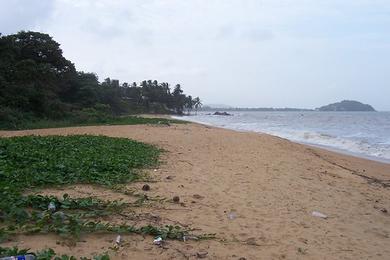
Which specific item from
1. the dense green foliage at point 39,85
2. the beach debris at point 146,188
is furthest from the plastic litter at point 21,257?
the dense green foliage at point 39,85

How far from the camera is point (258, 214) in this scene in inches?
231

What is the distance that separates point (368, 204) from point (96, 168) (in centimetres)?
522

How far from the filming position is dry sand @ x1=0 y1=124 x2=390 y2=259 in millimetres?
4238

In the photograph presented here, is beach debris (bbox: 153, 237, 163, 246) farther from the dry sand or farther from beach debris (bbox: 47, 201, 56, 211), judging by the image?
beach debris (bbox: 47, 201, 56, 211)

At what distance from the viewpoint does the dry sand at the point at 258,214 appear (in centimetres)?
424

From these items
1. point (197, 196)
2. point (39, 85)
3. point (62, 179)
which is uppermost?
point (39, 85)

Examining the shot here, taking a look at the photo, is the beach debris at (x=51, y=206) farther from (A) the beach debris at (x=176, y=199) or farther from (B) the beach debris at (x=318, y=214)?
(B) the beach debris at (x=318, y=214)

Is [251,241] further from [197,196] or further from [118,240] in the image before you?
[197,196]

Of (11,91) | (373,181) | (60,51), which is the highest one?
(60,51)

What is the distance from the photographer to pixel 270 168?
33.4 feet

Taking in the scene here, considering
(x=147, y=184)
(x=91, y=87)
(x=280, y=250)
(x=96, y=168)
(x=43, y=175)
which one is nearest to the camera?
(x=280, y=250)

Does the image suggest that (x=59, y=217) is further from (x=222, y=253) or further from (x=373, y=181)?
(x=373, y=181)

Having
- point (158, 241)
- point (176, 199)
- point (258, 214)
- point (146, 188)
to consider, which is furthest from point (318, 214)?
point (158, 241)

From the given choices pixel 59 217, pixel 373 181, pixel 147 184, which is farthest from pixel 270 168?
pixel 59 217
